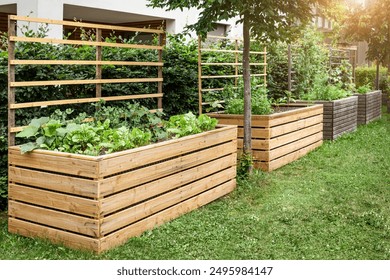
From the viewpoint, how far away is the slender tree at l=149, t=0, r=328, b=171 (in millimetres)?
6801

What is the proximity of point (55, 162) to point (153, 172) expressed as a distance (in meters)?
0.92

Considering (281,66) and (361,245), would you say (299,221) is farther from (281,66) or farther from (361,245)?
(281,66)

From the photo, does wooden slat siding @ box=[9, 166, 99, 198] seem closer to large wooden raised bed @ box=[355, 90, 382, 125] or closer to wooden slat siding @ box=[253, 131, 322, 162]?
wooden slat siding @ box=[253, 131, 322, 162]

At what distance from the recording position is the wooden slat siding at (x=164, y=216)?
4.76 meters

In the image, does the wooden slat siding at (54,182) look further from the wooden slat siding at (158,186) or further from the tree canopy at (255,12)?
the tree canopy at (255,12)

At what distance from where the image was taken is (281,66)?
1221cm

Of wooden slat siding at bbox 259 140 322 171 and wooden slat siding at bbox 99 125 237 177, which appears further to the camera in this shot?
wooden slat siding at bbox 259 140 322 171

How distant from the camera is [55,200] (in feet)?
15.7

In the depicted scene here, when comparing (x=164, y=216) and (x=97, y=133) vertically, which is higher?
(x=97, y=133)

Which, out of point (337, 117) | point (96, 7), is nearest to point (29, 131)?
point (337, 117)

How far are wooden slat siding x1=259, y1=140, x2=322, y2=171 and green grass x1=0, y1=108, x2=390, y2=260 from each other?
180 mm

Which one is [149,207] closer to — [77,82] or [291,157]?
[77,82]

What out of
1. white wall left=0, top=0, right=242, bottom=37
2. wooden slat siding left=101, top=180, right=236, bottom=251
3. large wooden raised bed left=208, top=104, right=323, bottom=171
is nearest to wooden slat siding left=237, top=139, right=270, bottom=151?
large wooden raised bed left=208, top=104, right=323, bottom=171

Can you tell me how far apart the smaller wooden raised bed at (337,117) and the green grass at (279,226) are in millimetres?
2966
